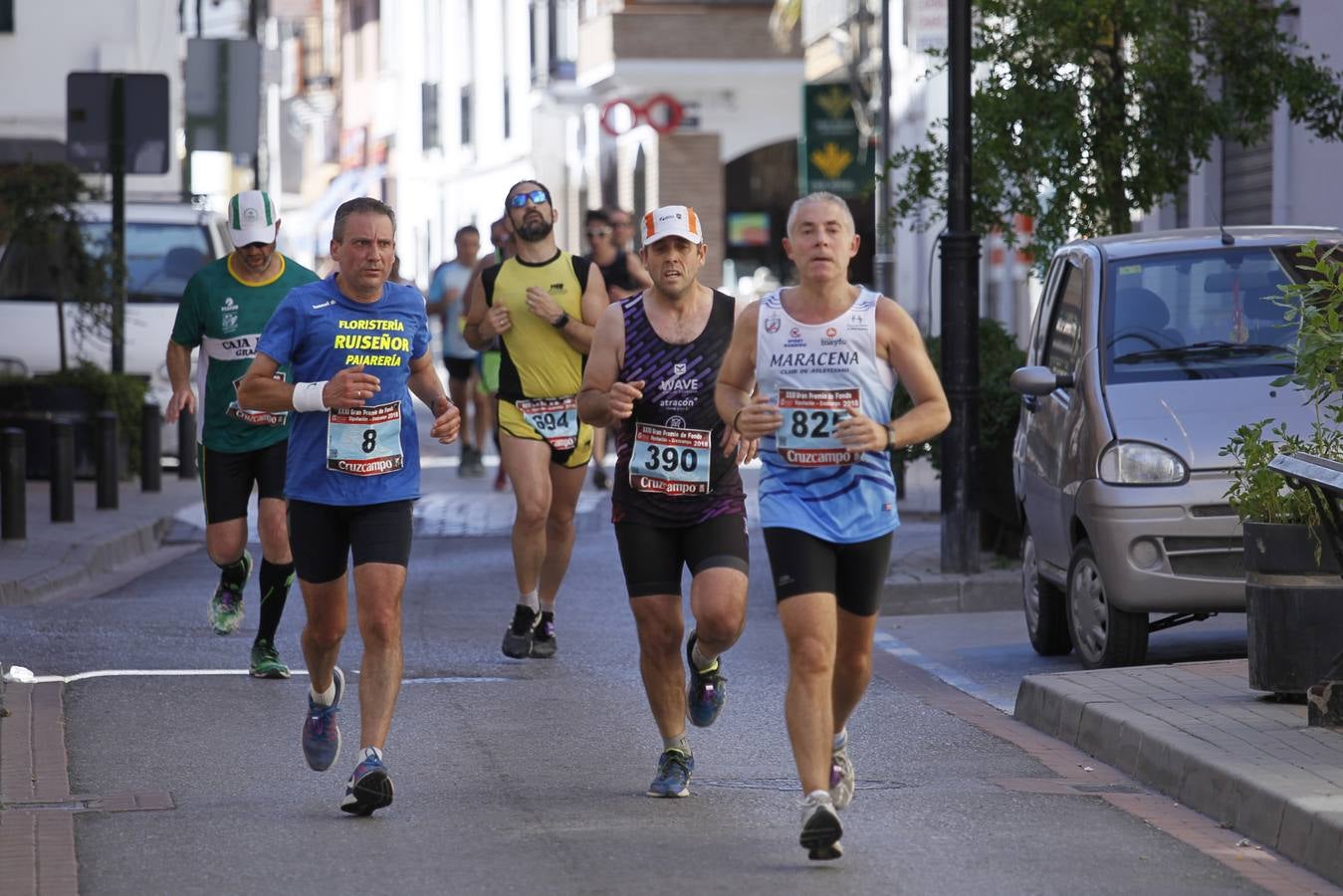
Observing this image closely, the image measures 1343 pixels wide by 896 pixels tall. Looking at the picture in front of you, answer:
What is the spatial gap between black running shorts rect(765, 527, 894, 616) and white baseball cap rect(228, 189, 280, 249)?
394cm

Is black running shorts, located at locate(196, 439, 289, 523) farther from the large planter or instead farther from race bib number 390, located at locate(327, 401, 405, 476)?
the large planter

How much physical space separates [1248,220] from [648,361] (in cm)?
1295

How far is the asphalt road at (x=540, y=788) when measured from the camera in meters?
7.12

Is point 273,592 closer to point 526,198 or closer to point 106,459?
point 526,198

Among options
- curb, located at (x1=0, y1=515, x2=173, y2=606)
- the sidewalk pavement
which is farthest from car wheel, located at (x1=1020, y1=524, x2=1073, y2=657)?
curb, located at (x1=0, y1=515, x2=173, y2=606)

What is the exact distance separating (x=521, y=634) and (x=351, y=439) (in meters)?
3.68

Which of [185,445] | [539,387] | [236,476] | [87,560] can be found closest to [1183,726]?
[539,387]

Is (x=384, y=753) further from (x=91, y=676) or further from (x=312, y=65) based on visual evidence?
(x=312, y=65)

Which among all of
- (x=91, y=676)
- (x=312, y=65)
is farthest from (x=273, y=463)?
(x=312, y=65)

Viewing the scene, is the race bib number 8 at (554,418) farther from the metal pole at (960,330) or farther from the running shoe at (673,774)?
the running shoe at (673,774)

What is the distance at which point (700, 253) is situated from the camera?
8516mm

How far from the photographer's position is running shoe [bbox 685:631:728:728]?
28.0 feet

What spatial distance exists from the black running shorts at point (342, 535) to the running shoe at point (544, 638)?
339cm

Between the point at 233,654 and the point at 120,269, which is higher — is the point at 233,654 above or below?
below
